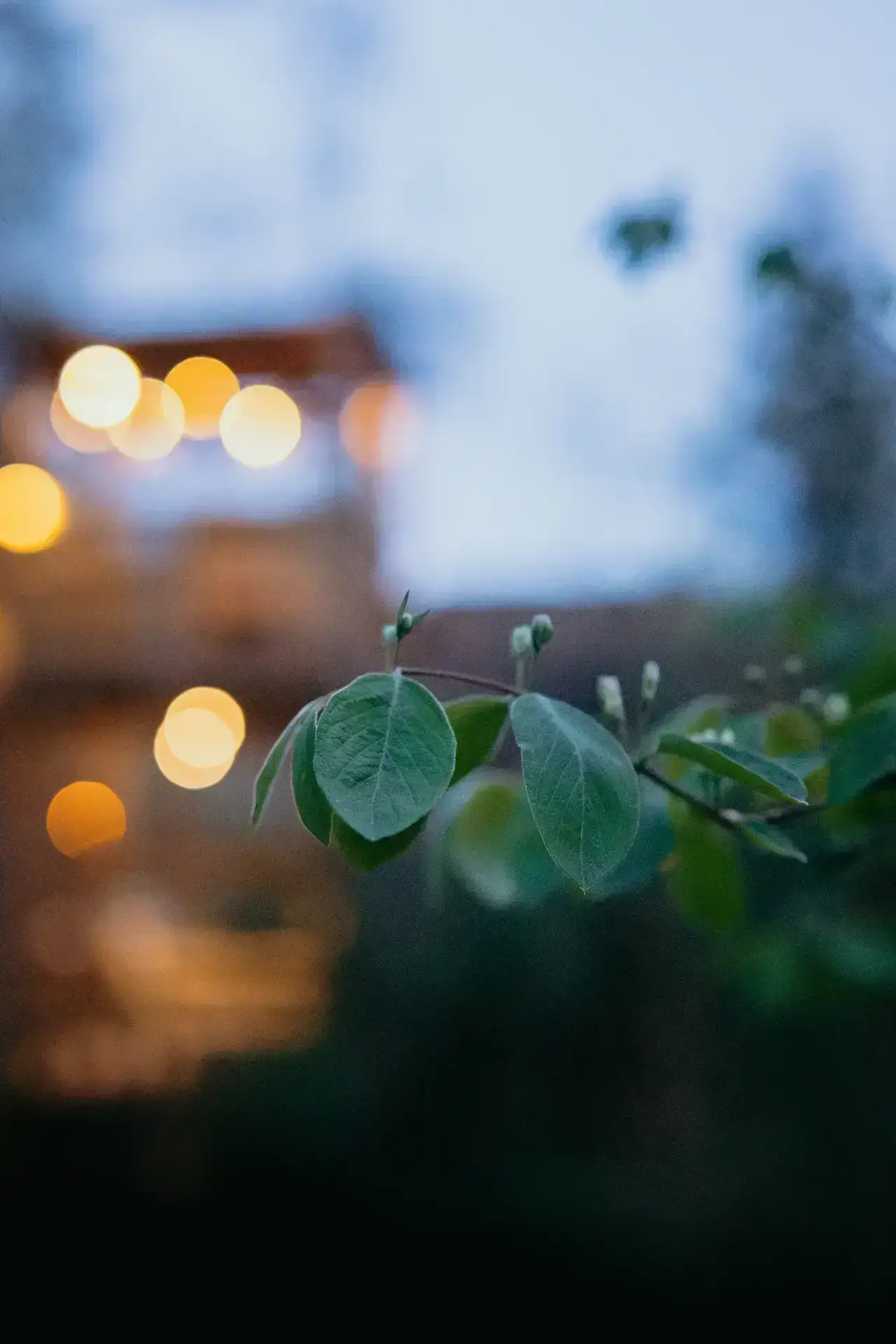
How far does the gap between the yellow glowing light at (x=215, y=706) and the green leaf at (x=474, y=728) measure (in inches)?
34.5

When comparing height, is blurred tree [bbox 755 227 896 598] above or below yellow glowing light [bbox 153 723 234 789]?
above

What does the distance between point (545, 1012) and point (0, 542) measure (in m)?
0.85

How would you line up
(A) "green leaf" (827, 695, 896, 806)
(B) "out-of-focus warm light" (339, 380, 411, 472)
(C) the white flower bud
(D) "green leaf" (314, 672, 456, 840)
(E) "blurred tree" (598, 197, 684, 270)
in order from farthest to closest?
(B) "out-of-focus warm light" (339, 380, 411, 472), (E) "blurred tree" (598, 197, 684, 270), (C) the white flower bud, (A) "green leaf" (827, 695, 896, 806), (D) "green leaf" (314, 672, 456, 840)

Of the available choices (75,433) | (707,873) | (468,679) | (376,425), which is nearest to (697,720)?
(707,873)

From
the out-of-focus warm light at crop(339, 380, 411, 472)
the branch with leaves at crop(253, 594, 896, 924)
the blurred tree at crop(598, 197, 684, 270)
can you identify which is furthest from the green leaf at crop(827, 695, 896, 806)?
the out-of-focus warm light at crop(339, 380, 411, 472)

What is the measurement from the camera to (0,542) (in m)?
1.22

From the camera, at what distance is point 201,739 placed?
1130mm

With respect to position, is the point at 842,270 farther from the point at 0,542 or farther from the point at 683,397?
the point at 0,542

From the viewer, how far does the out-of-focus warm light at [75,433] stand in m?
1.19

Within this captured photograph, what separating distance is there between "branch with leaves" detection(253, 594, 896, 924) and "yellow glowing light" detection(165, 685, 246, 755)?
0.77 m

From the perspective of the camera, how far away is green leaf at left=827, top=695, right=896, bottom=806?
32 cm

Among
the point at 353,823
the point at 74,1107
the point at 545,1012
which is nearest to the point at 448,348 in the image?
the point at 545,1012

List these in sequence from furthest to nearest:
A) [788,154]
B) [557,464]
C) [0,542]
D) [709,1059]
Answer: [0,542] < [709,1059] < [557,464] < [788,154]

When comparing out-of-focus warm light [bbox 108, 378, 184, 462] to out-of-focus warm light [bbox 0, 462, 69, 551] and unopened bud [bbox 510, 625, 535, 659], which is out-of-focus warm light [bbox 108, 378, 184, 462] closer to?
out-of-focus warm light [bbox 0, 462, 69, 551]
